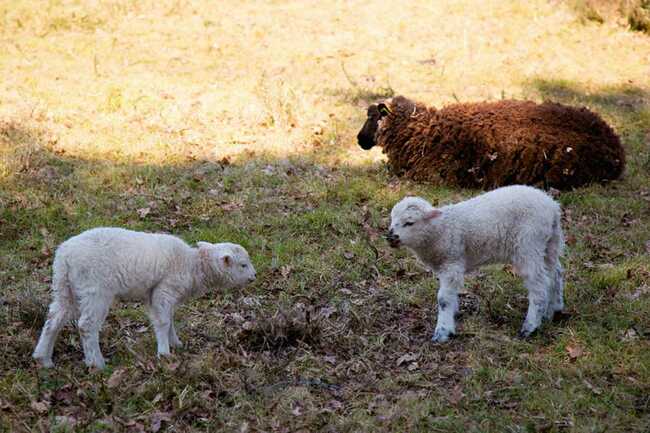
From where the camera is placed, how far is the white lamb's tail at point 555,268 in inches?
265

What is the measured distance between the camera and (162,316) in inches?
236

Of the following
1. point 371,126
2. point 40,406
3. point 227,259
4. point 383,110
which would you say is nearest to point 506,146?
point 383,110

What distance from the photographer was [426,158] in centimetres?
1045

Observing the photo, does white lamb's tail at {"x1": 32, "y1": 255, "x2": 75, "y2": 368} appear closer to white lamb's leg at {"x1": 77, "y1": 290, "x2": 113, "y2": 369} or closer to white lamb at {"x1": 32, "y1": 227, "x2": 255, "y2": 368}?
white lamb at {"x1": 32, "y1": 227, "x2": 255, "y2": 368}

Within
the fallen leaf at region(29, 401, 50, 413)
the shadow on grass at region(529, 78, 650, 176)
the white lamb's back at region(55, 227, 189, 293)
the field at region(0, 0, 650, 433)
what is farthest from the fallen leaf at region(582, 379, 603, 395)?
the shadow on grass at region(529, 78, 650, 176)

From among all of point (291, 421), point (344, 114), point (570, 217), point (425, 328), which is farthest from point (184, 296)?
point (344, 114)

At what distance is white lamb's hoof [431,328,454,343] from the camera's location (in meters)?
6.44

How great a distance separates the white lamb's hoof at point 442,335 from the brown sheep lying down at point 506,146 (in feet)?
13.3

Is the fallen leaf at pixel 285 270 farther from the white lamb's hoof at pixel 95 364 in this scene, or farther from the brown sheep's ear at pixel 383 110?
the brown sheep's ear at pixel 383 110

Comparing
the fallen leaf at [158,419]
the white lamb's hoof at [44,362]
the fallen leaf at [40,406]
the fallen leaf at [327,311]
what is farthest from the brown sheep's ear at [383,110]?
the fallen leaf at [40,406]

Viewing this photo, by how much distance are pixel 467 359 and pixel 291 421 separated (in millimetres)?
1599

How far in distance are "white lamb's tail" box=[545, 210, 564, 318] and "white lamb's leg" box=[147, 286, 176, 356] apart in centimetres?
319

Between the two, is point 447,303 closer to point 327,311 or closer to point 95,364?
point 327,311

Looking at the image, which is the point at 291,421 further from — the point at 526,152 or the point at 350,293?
the point at 526,152
